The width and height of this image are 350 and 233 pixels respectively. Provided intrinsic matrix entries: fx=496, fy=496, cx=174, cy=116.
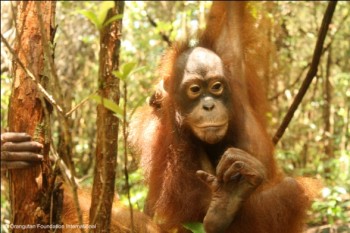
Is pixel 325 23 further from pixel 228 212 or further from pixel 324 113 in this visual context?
pixel 324 113

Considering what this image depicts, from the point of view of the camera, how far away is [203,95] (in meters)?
2.88

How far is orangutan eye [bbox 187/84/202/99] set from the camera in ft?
9.48

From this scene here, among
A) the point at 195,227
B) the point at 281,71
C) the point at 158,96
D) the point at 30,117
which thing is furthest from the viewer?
the point at 281,71

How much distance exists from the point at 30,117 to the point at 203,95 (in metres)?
1.04

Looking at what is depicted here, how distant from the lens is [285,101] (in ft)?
22.7

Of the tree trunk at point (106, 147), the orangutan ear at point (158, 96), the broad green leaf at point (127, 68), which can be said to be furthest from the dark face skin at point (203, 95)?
the broad green leaf at point (127, 68)

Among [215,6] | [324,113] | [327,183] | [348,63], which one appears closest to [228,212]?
[215,6]

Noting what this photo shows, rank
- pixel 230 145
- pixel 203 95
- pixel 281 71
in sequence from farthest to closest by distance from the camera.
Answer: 1. pixel 281 71
2. pixel 230 145
3. pixel 203 95

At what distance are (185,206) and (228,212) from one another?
19.3 inches

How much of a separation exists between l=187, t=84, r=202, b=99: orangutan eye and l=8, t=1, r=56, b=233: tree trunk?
0.90 m

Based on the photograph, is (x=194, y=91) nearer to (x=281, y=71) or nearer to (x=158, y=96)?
(x=158, y=96)

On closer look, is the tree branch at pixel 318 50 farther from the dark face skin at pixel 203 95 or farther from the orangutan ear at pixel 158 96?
the orangutan ear at pixel 158 96

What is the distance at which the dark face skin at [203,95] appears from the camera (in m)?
2.74

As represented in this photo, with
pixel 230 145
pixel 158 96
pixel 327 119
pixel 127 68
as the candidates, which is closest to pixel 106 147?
pixel 127 68
